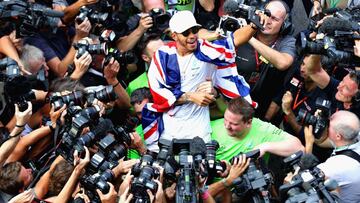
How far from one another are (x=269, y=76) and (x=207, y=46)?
1264mm

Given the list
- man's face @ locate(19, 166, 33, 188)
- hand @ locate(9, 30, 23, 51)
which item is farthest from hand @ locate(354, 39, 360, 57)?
hand @ locate(9, 30, 23, 51)

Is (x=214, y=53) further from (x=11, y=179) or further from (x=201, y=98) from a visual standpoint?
(x=11, y=179)

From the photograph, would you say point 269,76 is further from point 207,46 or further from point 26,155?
point 26,155

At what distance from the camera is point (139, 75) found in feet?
23.8

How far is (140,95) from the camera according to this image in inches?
249

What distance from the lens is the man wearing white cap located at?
19.4 ft

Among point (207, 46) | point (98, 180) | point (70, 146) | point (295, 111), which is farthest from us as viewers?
point (295, 111)

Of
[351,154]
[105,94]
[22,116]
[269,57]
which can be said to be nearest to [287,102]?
[269,57]

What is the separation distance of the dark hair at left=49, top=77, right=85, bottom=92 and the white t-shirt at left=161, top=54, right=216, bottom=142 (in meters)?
0.80

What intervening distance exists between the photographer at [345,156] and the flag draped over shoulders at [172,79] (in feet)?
3.14

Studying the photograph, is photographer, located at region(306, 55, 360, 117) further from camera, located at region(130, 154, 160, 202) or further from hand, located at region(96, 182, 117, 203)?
hand, located at region(96, 182, 117, 203)

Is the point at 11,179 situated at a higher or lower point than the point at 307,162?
lower

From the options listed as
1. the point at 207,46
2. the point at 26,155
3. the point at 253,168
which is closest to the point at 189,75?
the point at 207,46

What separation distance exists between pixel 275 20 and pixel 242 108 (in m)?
1.41
